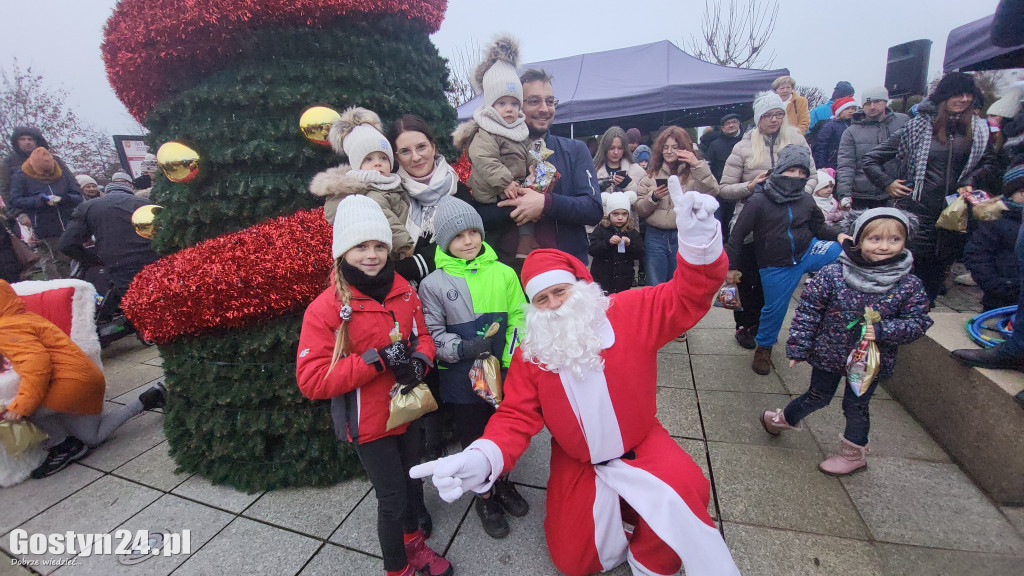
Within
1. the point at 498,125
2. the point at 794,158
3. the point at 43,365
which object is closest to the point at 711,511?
the point at 498,125

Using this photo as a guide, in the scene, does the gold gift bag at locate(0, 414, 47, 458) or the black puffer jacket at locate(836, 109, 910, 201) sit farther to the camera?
the black puffer jacket at locate(836, 109, 910, 201)

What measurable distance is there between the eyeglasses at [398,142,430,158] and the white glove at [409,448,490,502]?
1.64 metres

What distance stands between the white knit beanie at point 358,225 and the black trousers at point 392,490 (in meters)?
0.94

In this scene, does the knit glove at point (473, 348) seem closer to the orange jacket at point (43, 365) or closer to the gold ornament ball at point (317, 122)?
the gold ornament ball at point (317, 122)

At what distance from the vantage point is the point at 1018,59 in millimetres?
5180

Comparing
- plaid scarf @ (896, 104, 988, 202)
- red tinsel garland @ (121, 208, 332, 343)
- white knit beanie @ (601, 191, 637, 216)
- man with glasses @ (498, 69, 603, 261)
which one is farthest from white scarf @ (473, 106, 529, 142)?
plaid scarf @ (896, 104, 988, 202)

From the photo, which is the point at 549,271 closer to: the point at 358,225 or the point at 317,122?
the point at 358,225

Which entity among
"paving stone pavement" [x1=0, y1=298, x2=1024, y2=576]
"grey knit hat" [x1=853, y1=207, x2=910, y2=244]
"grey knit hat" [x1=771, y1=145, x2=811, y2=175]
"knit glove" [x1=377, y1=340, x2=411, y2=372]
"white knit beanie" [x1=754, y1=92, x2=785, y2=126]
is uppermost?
"white knit beanie" [x1=754, y1=92, x2=785, y2=126]

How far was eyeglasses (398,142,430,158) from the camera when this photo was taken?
241cm

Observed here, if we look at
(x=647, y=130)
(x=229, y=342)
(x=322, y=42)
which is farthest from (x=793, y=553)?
(x=647, y=130)

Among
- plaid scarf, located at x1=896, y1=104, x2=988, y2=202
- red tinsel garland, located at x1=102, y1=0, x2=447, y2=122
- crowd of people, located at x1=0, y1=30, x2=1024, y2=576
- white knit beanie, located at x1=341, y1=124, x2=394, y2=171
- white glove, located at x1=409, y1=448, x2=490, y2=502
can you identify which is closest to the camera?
white glove, located at x1=409, y1=448, x2=490, y2=502

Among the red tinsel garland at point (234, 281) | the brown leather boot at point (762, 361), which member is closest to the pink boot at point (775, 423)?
the brown leather boot at point (762, 361)

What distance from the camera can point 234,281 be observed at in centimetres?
233

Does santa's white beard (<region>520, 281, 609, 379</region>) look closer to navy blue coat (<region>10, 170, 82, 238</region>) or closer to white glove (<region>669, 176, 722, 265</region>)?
white glove (<region>669, 176, 722, 265</region>)
